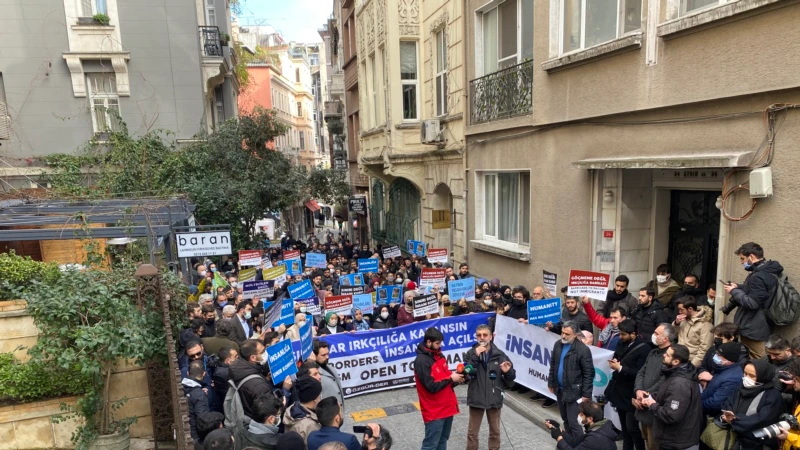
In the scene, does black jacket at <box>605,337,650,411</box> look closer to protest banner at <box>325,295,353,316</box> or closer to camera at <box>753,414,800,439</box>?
camera at <box>753,414,800,439</box>

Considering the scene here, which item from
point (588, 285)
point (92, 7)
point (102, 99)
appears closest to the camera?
point (588, 285)

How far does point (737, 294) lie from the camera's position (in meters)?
5.39

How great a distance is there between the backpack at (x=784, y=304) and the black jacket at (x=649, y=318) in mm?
1202

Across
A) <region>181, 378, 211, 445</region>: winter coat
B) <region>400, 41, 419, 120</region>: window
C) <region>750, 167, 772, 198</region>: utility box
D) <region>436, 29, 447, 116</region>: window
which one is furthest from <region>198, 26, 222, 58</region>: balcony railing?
<region>750, 167, 772, 198</region>: utility box

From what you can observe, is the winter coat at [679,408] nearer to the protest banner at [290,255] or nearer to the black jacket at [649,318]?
the black jacket at [649,318]

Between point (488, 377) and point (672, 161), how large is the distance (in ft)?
12.5

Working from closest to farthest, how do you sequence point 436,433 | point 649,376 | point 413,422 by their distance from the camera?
point 649,376
point 436,433
point 413,422

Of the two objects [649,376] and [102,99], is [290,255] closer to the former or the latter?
[649,376]

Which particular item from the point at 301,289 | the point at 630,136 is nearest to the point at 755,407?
the point at 630,136

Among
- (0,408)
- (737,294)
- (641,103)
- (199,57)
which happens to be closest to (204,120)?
(199,57)

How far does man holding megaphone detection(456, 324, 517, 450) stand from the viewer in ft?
18.5

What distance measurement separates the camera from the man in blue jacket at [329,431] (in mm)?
4020

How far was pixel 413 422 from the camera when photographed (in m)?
7.10

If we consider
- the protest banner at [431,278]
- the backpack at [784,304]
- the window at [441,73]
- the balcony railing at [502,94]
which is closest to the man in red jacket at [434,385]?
Result: the backpack at [784,304]
